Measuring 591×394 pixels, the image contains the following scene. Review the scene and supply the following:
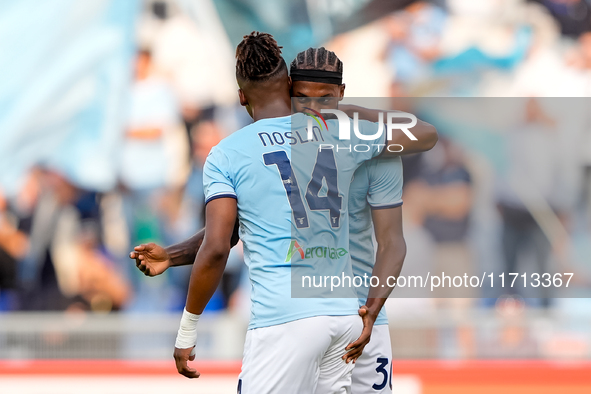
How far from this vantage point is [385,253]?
9.43ft

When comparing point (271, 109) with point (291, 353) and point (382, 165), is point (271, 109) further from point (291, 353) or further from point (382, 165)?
point (291, 353)

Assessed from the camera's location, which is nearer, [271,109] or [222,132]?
[271,109]

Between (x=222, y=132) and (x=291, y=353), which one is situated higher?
(x=222, y=132)

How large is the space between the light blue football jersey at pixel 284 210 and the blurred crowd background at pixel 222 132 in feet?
14.3

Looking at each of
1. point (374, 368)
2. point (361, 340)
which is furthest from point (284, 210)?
point (374, 368)

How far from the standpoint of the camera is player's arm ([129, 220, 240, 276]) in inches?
107

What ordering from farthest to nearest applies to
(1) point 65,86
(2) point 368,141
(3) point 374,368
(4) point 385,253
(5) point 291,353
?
(1) point 65,86 < (3) point 374,368 < (4) point 385,253 < (2) point 368,141 < (5) point 291,353

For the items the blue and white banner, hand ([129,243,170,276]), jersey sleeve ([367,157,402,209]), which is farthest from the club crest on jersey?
the blue and white banner

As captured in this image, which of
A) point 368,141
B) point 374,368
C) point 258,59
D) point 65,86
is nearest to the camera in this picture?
point 258,59

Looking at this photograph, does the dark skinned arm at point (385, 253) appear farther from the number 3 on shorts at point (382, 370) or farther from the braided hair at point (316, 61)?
the braided hair at point (316, 61)

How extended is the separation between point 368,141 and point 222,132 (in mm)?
4883

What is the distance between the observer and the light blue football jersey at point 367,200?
2.89 metres

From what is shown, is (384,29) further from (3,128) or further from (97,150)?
(3,128)

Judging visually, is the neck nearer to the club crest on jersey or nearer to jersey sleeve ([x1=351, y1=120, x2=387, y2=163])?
jersey sleeve ([x1=351, y1=120, x2=387, y2=163])
